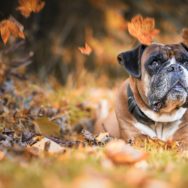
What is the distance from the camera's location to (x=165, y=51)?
5.46m

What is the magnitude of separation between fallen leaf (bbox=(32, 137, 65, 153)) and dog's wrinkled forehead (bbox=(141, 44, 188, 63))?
1.44 m

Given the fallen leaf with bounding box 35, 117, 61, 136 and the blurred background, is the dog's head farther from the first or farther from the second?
the blurred background

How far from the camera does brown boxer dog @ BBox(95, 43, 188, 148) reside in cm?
528

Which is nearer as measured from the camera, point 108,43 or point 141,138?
point 141,138

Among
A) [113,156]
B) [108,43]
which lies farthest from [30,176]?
[108,43]

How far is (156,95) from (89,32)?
592 cm

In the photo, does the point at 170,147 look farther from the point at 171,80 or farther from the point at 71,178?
the point at 71,178

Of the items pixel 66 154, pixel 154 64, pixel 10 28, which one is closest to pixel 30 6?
pixel 10 28

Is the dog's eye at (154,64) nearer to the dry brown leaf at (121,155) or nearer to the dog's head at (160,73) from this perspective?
the dog's head at (160,73)

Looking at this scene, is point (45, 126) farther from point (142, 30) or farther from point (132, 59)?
point (142, 30)

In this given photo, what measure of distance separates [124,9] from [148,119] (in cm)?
490

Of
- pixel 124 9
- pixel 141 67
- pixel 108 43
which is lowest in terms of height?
pixel 108 43

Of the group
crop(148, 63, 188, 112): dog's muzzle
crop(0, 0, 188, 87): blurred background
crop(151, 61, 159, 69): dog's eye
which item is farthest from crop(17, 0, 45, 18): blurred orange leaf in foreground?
crop(0, 0, 188, 87): blurred background

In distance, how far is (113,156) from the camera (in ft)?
12.2
